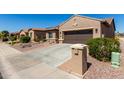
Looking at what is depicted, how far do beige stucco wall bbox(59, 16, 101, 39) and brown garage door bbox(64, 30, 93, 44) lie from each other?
2.04 ft

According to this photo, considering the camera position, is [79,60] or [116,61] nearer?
[79,60]

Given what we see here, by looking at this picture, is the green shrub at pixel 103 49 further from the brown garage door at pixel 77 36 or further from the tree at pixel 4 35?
the tree at pixel 4 35

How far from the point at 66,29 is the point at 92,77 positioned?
13887mm

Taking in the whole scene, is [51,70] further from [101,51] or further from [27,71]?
[101,51]

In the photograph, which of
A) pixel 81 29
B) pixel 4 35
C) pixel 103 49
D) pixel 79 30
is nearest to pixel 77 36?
pixel 79 30

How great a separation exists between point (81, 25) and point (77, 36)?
1.80 meters

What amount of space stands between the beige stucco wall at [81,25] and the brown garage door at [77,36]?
24.5 inches

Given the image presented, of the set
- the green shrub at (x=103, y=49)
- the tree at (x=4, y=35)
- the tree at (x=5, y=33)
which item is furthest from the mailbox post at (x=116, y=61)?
the tree at (x=5, y=33)

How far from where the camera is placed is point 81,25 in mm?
16703

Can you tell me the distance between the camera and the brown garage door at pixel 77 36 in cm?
1625

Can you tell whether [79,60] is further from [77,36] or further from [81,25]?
[77,36]

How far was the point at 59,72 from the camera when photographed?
6.62 m
